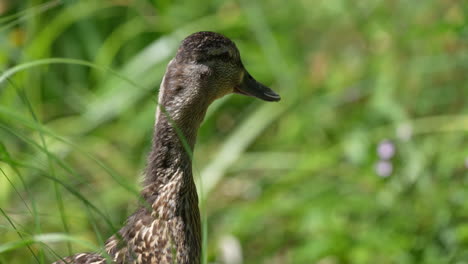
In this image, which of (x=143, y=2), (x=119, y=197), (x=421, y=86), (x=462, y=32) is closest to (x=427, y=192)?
(x=421, y=86)

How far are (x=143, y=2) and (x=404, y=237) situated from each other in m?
2.07

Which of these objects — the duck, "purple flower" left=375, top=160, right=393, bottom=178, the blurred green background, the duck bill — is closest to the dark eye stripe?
the duck

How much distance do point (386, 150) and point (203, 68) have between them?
59.8 inches

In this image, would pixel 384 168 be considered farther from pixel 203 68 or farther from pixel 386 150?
pixel 203 68

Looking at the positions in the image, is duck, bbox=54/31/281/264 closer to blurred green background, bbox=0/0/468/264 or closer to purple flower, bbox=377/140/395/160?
blurred green background, bbox=0/0/468/264

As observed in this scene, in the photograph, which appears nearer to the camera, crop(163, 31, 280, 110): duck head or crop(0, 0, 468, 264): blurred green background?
crop(163, 31, 280, 110): duck head

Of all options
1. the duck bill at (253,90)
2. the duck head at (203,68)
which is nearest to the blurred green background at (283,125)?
the duck bill at (253,90)

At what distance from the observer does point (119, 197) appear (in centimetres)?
384

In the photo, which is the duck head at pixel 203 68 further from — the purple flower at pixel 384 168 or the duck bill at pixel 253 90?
the purple flower at pixel 384 168

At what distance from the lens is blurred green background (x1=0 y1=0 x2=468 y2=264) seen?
3217 mm

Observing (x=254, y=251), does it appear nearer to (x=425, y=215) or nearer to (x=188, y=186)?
(x=425, y=215)

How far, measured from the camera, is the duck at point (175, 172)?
1.93m

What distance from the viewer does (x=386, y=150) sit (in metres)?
3.39

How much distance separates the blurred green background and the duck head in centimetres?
98
